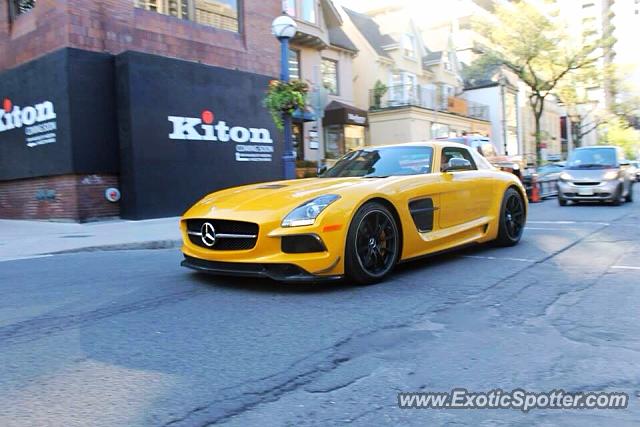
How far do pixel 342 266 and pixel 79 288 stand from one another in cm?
261

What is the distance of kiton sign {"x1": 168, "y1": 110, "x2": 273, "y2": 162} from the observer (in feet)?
46.0

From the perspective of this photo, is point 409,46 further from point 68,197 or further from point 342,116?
point 68,197

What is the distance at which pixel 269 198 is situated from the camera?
16.9ft

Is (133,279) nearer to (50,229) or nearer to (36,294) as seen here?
(36,294)

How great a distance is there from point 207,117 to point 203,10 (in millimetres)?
3313

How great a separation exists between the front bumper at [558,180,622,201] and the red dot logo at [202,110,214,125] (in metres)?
9.34

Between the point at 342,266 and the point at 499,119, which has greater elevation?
the point at 499,119

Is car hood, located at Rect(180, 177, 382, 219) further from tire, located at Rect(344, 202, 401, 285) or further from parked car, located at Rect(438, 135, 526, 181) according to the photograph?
parked car, located at Rect(438, 135, 526, 181)

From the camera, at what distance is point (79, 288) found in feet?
17.6

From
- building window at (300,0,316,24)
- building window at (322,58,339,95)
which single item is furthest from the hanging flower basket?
building window at (322,58,339,95)

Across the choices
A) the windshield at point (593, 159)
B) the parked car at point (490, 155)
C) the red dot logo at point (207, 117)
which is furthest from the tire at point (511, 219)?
the red dot logo at point (207, 117)

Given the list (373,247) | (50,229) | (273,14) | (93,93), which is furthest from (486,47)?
(373,247)

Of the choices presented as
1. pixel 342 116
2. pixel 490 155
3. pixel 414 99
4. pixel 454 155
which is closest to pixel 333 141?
pixel 342 116

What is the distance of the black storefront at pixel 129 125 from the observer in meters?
12.7
